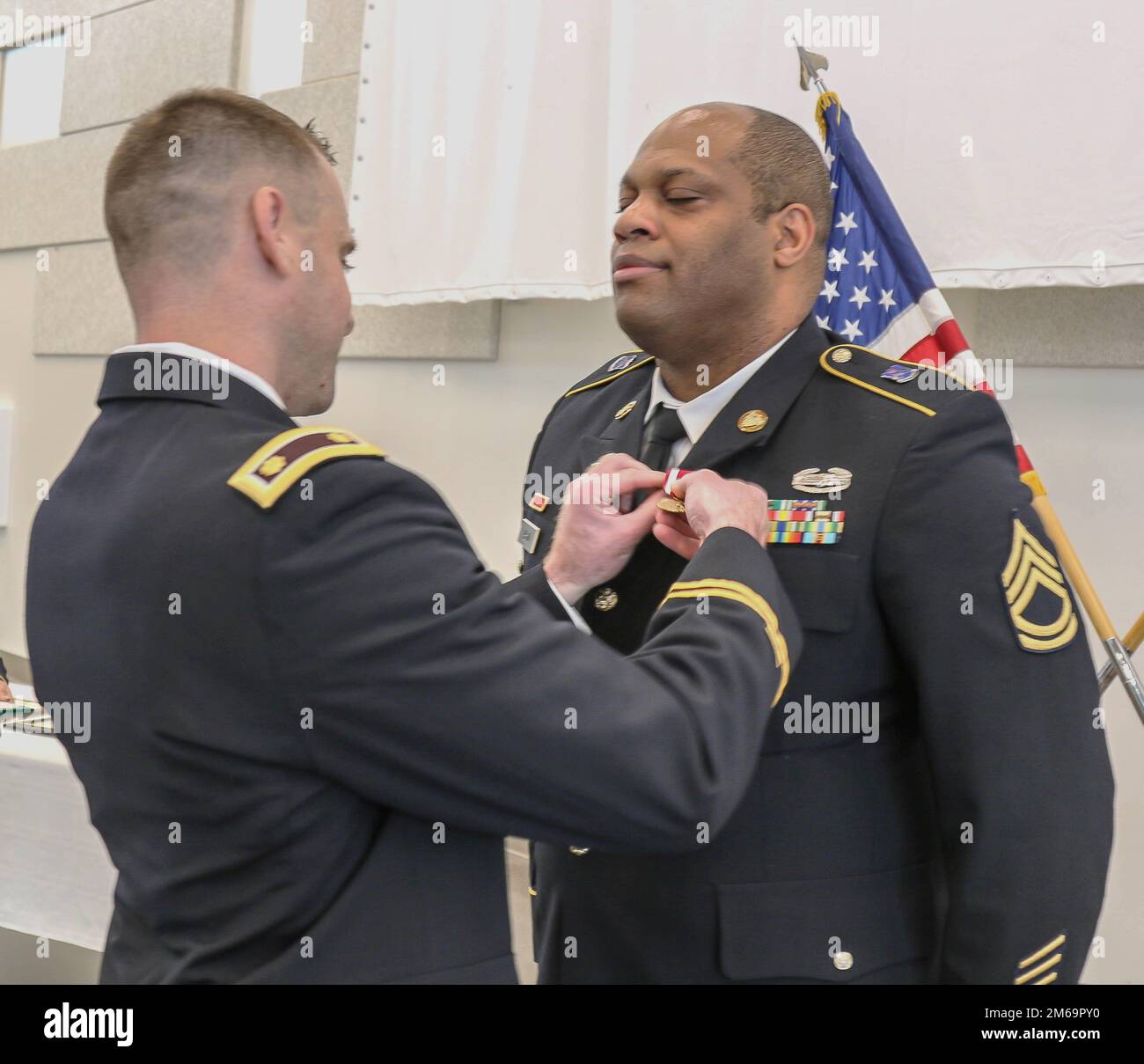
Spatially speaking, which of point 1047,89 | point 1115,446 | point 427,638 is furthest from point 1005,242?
point 427,638

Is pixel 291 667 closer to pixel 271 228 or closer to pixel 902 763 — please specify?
pixel 271 228

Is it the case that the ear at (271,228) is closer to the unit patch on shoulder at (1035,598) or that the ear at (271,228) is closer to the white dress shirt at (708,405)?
the white dress shirt at (708,405)

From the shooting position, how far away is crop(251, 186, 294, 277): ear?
1078mm

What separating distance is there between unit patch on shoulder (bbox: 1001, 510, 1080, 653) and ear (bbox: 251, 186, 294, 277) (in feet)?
2.49

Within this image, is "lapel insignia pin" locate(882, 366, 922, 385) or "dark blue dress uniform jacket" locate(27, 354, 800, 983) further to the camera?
A: "lapel insignia pin" locate(882, 366, 922, 385)

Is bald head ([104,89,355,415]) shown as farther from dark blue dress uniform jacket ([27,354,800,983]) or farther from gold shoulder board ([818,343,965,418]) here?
gold shoulder board ([818,343,965,418])

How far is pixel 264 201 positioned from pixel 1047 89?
71.4 inches

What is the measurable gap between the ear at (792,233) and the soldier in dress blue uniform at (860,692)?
21 millimetres

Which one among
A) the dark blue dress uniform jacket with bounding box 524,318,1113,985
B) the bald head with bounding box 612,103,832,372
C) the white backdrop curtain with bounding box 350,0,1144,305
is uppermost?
the white backdrop curtain with bounding box 350,0,1144,305

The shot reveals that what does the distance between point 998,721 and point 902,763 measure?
0.46 ft

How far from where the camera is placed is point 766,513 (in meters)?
1.24

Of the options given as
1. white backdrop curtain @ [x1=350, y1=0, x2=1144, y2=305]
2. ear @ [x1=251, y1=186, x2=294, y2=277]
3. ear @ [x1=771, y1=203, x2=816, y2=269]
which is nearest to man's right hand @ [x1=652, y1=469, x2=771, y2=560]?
ear @ [x1=771, y1=203, x2=816, y2=269]

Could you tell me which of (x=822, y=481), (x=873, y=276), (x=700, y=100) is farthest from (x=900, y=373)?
(x=700, y=100)
